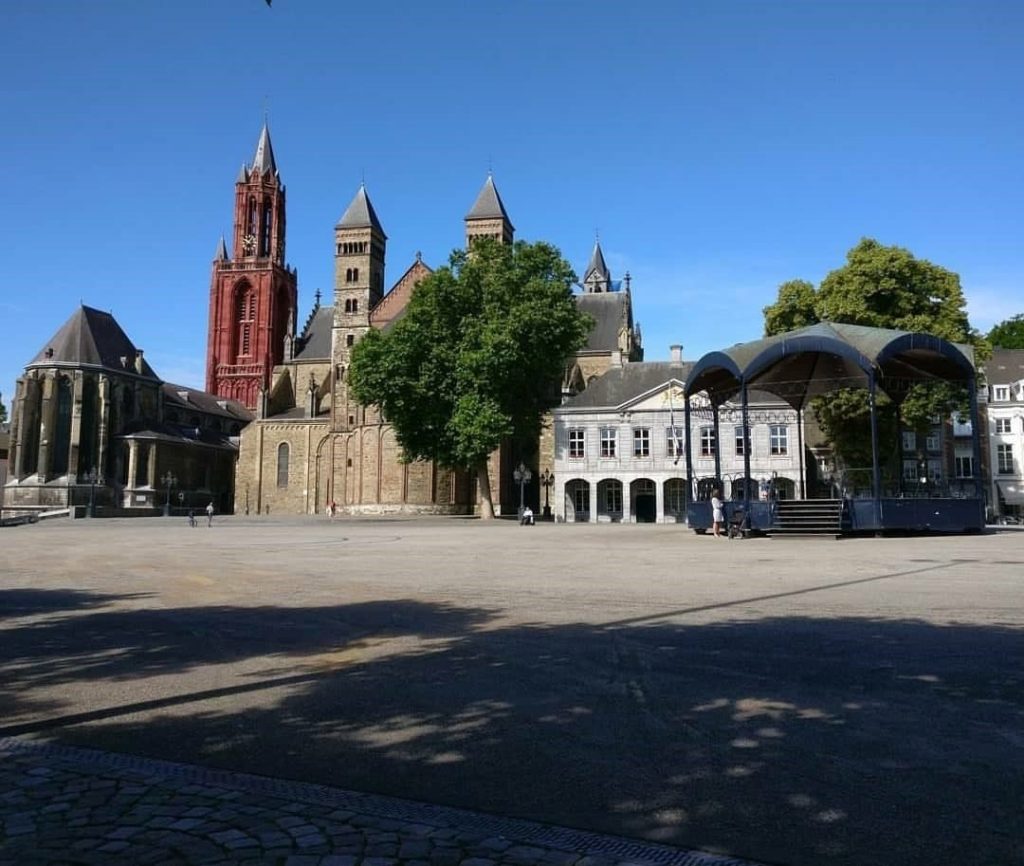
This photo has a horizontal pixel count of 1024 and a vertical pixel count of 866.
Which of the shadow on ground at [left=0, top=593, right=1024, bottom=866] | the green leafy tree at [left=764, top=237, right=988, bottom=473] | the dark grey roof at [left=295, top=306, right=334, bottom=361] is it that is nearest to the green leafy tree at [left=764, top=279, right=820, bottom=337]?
the green leafy tree at [left=764, top=237, right=988, bottom=473]

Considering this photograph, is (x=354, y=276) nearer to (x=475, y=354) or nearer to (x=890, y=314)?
(x=475, y=354)

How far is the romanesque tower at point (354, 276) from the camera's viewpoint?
7075 cm

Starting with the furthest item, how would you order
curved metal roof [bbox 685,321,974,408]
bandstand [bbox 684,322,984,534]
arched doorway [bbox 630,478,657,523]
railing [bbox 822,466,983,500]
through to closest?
arched doorway [bbox 630,478,657,523] < railing [bbox 822,466,983,500] < curved metal roof [bbox 685,321,974,408] < bandstand [bbox 684,322,984,534]

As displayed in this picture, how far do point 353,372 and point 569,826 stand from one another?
4740cm

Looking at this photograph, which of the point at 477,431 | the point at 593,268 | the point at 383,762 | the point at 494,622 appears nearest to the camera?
the point at 383,762

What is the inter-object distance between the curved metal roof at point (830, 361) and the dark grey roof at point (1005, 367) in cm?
3077

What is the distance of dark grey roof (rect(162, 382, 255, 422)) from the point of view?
8806cm

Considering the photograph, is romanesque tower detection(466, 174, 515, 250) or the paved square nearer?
the paved square

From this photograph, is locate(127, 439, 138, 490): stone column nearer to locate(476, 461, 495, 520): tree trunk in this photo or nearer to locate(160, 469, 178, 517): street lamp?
locate(160, 469, 178, 517): street lamp

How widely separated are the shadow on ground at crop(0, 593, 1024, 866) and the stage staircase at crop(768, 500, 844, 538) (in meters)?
17.8

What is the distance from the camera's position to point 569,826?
367 centimetres

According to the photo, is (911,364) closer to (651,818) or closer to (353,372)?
(651,818)

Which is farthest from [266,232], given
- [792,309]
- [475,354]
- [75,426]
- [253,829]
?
[253,829]

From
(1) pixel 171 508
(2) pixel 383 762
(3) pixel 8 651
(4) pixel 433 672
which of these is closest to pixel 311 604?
(3) pixel 8 651
